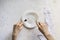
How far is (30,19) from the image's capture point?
1586 mm

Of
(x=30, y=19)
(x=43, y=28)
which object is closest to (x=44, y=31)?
(x=43, y=28)

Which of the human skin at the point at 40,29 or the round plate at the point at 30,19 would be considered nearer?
the human skin at the point at 40,29

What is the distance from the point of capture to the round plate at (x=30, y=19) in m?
1.57

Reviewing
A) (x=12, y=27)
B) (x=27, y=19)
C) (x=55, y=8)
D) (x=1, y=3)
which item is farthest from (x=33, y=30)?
(x=1, y=3)

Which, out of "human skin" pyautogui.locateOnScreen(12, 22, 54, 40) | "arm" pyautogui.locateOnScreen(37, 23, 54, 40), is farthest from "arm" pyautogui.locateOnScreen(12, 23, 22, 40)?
"arm" pyautogui.locateOnScreen(37, 23, 54, 40)

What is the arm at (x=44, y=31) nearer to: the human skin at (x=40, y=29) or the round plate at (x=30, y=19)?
the human skin at (x=40, y=29)

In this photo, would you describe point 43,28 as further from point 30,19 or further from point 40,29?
point 30,19

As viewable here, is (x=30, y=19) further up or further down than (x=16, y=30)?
further up

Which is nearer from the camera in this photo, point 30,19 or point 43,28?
point 43,28

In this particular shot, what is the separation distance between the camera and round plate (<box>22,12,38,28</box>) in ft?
5.15

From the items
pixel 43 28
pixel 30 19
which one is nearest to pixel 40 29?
pixel 43 28

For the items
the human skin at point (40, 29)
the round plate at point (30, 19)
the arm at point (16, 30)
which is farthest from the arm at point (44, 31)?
the arm at point (16, 30)

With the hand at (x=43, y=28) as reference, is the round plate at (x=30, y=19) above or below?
above

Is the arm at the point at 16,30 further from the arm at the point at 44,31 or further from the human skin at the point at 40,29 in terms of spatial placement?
the arm at the point at 44,31
